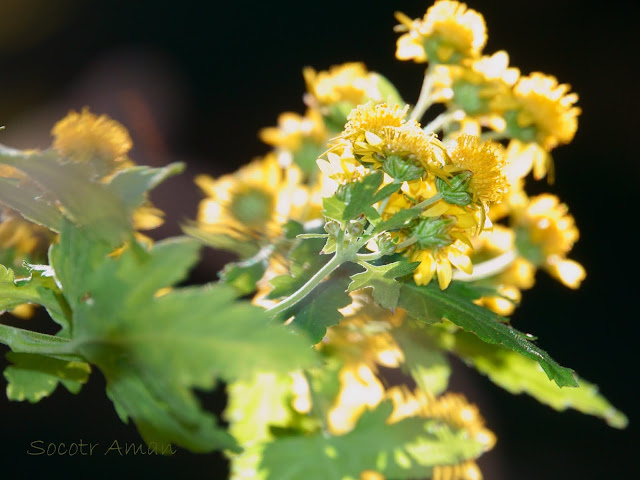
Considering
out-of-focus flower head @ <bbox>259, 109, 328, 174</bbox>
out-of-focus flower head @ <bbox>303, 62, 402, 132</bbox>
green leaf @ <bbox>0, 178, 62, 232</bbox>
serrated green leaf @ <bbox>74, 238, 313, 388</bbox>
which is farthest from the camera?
out-of-focus flower head @ <bbox>259, 109, 328, 174</bbox>

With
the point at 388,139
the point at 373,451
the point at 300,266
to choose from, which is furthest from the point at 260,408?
the point at 388,139

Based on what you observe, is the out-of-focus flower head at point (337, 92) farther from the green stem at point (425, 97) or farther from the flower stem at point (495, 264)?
the flower stem at point (495, 264)

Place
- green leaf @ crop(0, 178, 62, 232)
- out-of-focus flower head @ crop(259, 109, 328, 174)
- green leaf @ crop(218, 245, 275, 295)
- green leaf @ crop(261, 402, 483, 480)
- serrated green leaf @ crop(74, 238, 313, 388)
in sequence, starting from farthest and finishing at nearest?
out-of-focus flower head @ crop(259, 109, 328, 174), green leaf @ crop(261, 402, 483, 480), green leaf @ crop(218, 245, 275, 295), green leaf @ crop(0, 178, 62, 232), serrated green leaf @ crop(74, 238, 313, 388)

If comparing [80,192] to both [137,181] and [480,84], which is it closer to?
[137,181]

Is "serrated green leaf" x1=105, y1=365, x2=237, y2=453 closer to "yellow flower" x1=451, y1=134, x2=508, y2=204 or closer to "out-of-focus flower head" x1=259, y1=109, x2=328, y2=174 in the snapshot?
"yellow flower" x1=451, y1=134, x2=508, y2=204

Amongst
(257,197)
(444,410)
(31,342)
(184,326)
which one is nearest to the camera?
(184,326)

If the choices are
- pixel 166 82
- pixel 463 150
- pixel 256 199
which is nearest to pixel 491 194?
pixel 463 150

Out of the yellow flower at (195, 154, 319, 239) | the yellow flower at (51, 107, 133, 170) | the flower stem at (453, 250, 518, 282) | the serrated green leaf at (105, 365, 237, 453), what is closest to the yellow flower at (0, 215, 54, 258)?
the yellow flower at (51, 107, 133, 170)
